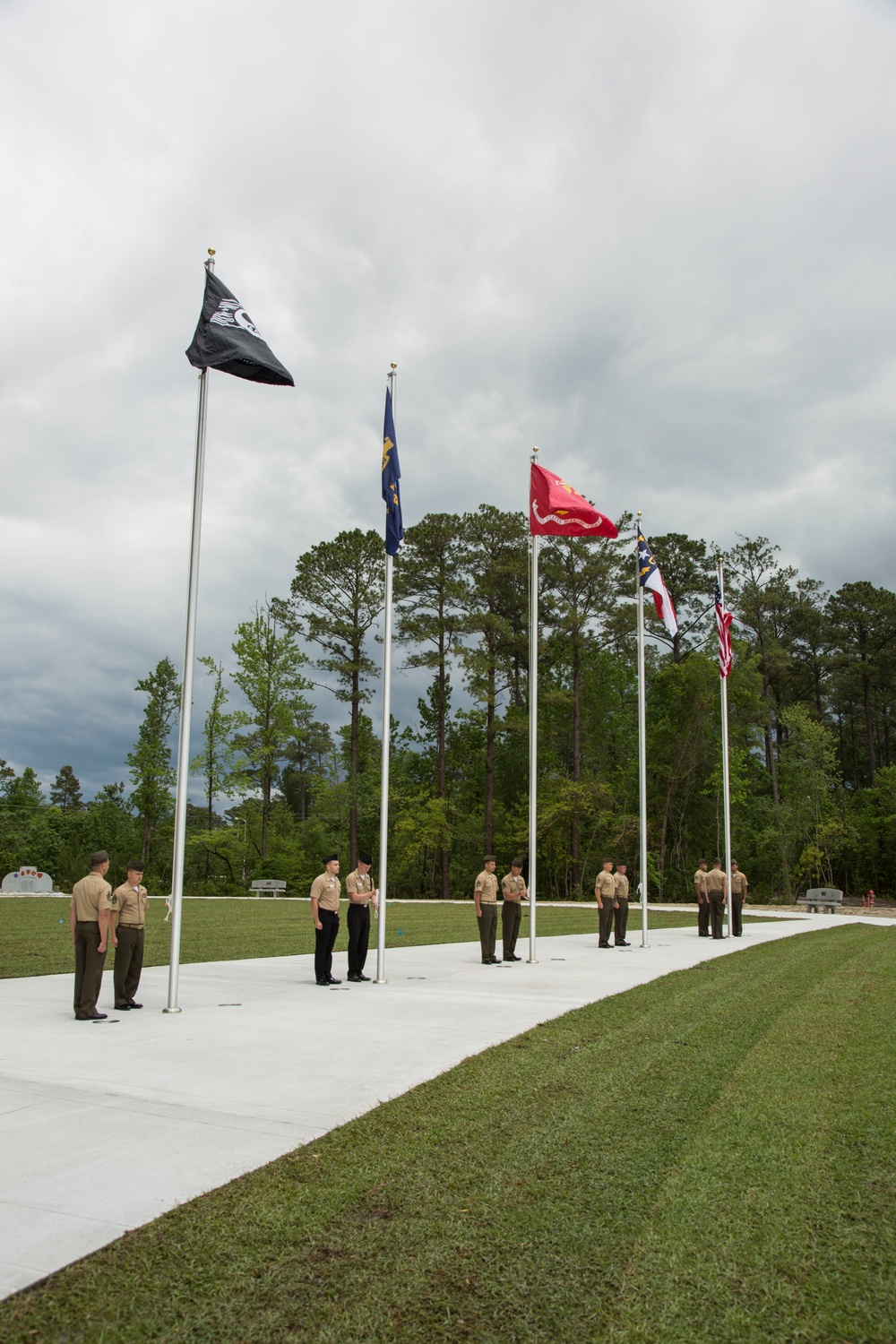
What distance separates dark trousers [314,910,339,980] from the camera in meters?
12.4

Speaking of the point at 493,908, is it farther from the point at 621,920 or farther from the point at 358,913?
the point at 621,920

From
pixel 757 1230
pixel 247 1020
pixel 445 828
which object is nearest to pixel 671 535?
pixel 445 828

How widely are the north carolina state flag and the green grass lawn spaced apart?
892cm

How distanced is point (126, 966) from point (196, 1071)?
11.1 feet

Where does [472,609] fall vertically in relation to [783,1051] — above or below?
above

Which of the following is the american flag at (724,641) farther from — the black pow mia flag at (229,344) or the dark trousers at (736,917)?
the black pow mia flag at (229,344)

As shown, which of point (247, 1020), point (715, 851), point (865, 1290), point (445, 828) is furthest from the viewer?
point (715, 851)

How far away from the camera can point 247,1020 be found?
9.61 meters

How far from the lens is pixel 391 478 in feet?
46.1

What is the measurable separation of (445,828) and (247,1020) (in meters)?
41.0

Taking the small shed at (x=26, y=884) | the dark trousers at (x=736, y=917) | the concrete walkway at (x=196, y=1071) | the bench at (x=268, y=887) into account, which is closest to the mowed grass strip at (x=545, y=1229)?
the concrete walkway at (x=196, y=1071)

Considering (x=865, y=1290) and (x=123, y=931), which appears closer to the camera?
(x=865, y=1290)

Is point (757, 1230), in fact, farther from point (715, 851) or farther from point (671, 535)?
point (671, 535)

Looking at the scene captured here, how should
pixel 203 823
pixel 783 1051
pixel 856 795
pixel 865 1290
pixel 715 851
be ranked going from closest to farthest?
1. pixel 865 1290
2. pixel 783 1051
3. pixel 715 851
4. pixel 856 795
5. pixel 203 823
